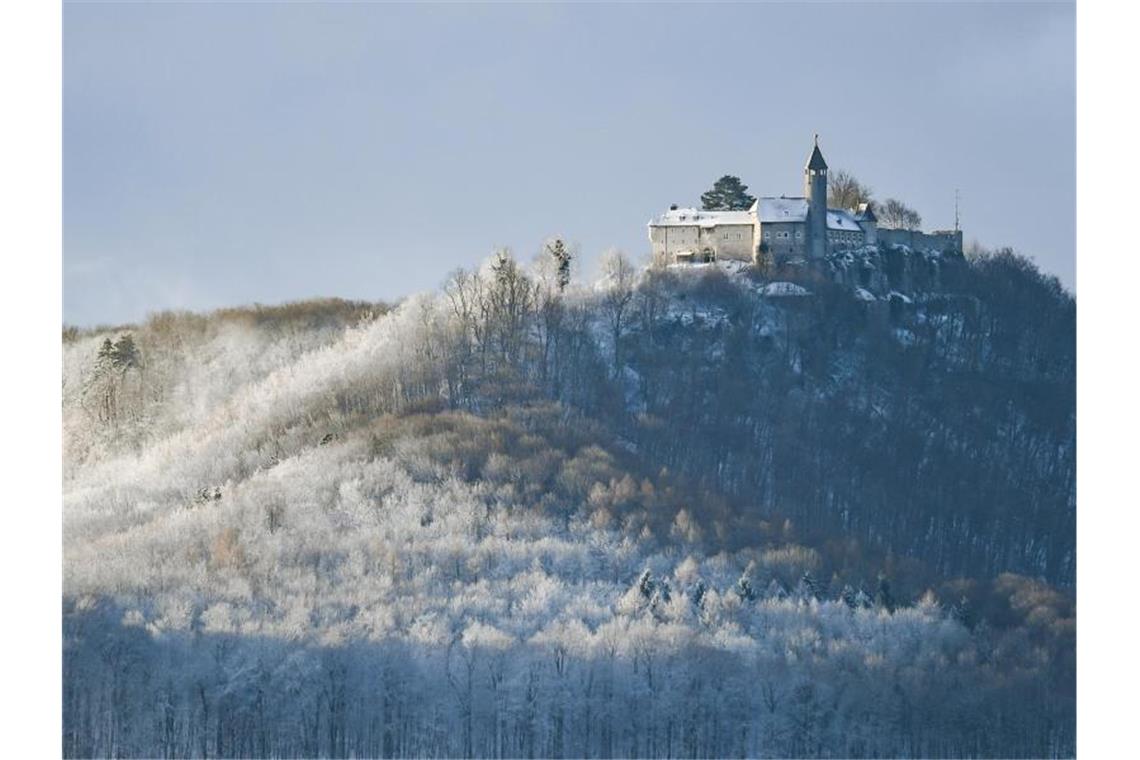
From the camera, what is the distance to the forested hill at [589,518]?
92625mm

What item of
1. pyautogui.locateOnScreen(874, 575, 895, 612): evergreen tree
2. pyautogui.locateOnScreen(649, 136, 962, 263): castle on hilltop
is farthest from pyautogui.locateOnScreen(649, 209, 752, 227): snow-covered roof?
pyautogui.locateOnScreen(874, 575, 895, 612): evergreen tree

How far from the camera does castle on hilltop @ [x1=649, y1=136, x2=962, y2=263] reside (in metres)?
125

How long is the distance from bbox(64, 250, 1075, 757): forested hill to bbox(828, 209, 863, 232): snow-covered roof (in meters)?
1.81

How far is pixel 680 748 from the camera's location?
9156cm

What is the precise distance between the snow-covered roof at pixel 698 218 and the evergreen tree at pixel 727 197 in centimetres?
110

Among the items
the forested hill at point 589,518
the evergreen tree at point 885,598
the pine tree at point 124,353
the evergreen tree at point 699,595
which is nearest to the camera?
the forested hill at point 589,518

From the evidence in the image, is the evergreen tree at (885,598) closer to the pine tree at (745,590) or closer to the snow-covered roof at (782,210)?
the pine tree at (745,590)

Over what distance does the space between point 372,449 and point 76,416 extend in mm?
27838

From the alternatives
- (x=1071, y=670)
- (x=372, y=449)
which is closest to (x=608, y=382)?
(x=372, y=449)

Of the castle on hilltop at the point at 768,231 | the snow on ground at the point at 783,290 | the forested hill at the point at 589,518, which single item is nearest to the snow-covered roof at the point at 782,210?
the castle on hilltop at the point at 768,231

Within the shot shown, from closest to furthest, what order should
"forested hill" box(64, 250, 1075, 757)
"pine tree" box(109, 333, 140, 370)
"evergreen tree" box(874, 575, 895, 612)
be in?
1. "forested hill" box(64, 250, 1075, 757)
2. "evergreen tree" box(874, 575, 895, 612)
3. "pine tree" box(109, 333, 140, 370)

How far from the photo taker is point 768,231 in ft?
409

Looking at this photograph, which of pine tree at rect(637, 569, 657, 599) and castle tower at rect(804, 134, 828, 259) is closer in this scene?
pine tree at rect(637, 569, 657, 599)

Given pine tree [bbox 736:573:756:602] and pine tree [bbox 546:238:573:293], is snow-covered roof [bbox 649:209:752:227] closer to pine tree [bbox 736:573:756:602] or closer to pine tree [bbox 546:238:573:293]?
pine tree [bbox 546:238:573:293]
